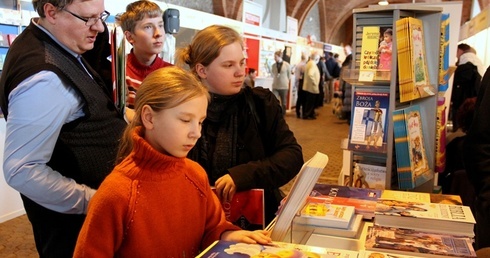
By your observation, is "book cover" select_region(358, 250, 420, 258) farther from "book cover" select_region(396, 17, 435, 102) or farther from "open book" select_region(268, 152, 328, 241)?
"book cover" select_region(396, 17, 435, 102)

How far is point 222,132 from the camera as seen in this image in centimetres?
170

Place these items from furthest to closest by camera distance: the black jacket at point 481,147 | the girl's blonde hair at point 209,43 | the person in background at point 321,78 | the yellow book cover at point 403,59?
the person in background at point 321,78 < the yellow book cover at point 403,59 < the black jacket at point 481,147 < the girl's blonde hair at point 209,43

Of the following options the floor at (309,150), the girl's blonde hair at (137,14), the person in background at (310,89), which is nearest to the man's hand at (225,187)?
the girl's blonde hair at (137,14)

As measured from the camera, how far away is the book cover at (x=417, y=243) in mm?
1278

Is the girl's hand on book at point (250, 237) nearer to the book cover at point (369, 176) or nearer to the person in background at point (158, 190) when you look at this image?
the person in background at point (158, 190)

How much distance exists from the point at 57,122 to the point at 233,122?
24.0 inches

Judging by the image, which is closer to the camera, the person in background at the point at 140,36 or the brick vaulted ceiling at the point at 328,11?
the person in background at the point at 140,36

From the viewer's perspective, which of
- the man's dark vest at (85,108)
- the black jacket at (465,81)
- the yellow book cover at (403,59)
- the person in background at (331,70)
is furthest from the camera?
the person in background at (331,70)

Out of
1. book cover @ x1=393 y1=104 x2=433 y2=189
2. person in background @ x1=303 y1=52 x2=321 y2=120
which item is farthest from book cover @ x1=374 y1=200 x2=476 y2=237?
person in background @ x1=303 y1=52 x2=321 y2=120

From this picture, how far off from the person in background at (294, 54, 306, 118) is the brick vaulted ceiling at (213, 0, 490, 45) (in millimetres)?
1888

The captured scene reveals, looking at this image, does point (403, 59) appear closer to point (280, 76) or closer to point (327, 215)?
point (327, 215)

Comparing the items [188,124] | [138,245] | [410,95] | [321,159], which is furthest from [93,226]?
[410,95]

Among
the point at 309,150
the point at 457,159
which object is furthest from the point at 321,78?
the point at 457,159

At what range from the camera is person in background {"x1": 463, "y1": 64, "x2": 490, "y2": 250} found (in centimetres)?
183
